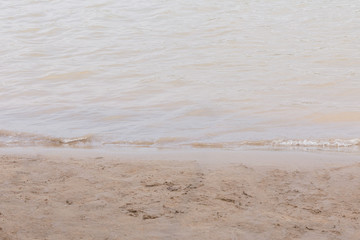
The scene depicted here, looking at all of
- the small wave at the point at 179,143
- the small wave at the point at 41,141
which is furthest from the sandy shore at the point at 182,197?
the small wave at the point at 41,141

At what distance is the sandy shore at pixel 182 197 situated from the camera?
3.32m

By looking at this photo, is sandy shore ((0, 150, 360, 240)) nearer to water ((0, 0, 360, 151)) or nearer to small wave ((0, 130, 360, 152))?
small wave ((0, 130, 360, 152))

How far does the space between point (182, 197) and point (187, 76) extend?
4.01 m

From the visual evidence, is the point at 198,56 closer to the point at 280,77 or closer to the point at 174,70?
the point at 174,70

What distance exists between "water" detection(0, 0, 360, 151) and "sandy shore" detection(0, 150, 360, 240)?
68 cm

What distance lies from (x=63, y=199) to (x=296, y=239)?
1.63m

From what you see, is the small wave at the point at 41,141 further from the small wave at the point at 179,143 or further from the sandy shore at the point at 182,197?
the sandy shore at the point at 182,197

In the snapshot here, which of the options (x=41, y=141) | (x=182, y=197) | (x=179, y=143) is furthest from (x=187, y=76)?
→ (x=182, y=197)

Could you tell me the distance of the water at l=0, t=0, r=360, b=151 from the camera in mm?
5762

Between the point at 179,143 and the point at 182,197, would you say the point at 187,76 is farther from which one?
the point at 182,197

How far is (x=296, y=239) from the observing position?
3.18m

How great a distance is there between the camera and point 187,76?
7676 millimetres

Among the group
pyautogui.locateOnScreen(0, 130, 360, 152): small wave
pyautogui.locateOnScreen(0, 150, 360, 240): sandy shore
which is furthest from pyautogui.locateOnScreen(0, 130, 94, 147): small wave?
pyautogui.locateOnScreen(0, 150, 360, 240): sandy shore

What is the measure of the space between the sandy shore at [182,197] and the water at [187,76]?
2.23ft
